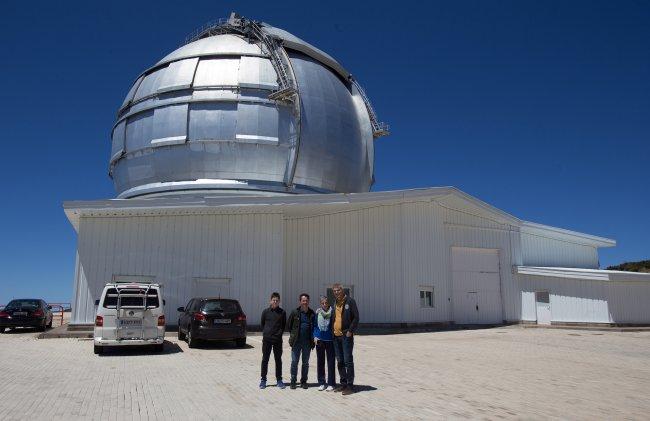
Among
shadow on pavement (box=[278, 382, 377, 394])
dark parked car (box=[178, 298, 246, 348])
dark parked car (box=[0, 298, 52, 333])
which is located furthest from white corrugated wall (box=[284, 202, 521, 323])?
shadow on pavement (box=[278, 382, 377, 394])

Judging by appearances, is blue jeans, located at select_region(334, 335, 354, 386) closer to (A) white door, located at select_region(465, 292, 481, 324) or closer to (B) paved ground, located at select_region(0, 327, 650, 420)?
(B) paved ground, located at select_region(0, 327, 650, 420)

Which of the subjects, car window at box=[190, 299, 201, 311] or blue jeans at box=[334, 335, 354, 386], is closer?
blue jeans at box=[334, 335, 354, 386]

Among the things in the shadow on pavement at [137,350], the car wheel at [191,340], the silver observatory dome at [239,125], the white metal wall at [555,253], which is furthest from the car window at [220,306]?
the white metal wall at [555,253]

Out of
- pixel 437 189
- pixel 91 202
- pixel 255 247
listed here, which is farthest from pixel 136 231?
pixel 437 189

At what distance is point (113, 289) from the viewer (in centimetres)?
1350

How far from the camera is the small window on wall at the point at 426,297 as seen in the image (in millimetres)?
22587

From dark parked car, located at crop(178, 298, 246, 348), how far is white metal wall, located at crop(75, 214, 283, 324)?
4.91 meters

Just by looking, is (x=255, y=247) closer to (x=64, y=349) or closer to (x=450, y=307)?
(x=64, y=349)

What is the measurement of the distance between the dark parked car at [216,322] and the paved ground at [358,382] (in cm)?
41

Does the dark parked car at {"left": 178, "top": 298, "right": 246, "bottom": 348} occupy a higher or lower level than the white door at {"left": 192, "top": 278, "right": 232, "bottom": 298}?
lower

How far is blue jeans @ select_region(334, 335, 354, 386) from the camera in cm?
844

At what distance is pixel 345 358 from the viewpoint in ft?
28.0

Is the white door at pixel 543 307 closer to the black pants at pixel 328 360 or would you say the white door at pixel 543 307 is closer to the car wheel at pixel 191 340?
the car wheel at pixel 191 340

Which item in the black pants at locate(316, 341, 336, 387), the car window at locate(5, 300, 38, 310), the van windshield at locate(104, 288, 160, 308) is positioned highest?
the van windshield at locate(104, 288, 160, 308)
